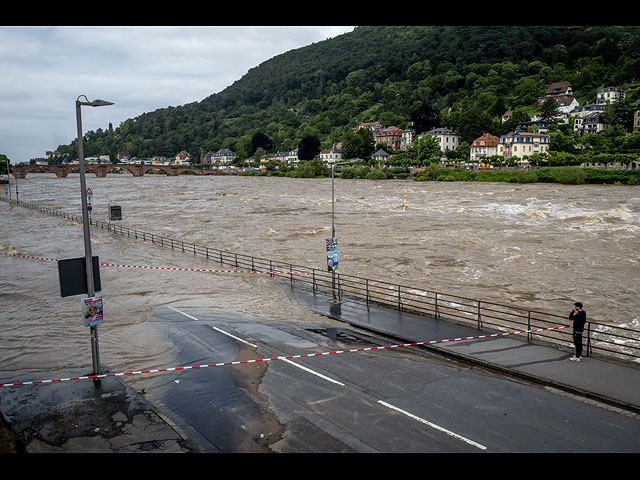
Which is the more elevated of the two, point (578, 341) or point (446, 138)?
point (446, 138)

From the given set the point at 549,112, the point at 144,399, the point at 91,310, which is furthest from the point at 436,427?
the point at 549,112

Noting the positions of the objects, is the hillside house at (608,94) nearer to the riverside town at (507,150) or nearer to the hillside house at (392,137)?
the riverside town at (507,150)

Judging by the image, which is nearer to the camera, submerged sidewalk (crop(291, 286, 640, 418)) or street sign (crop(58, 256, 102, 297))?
submerged sidewalk (crop(291, 286, 640, 418))

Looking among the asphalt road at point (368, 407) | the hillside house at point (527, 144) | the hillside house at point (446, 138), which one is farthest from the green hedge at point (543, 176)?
the asphalt road at point (368, 407)

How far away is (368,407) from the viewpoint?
32.2ft

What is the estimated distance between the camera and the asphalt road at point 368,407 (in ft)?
27.7

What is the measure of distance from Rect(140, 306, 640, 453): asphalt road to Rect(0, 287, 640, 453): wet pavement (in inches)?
15.6

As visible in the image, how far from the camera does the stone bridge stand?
143875mm

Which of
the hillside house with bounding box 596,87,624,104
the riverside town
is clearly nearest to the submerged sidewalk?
the riverside town

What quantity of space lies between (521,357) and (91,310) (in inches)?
403

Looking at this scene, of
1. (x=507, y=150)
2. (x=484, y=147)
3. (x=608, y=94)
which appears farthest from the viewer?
(x=608, y=94)

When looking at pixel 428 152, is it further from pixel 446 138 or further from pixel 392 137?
pixel 392 137

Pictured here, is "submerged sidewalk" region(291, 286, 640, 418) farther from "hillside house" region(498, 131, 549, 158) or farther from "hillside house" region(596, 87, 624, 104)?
"hillside house" region(596, 87, 624, 104)
